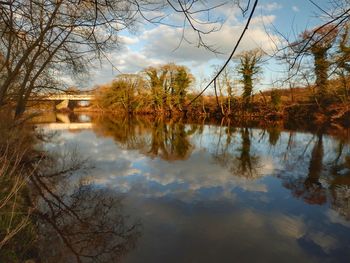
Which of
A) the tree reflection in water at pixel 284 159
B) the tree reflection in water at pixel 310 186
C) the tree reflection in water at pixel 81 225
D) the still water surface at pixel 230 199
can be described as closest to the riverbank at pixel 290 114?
the tree reflection in water at pixel 284 159

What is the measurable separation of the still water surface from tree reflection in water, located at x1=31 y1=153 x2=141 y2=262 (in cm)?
11

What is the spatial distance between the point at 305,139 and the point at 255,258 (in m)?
13.4

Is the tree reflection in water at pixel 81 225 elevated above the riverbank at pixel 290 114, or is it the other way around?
the riverbank at pixel 290 114

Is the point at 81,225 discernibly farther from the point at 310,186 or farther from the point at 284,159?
the point at 284,159

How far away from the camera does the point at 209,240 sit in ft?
17.4

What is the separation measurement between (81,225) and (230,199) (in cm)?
323

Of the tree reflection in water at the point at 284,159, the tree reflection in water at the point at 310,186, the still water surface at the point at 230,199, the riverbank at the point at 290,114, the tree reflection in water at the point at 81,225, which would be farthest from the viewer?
the riverbank at the point at 290,114

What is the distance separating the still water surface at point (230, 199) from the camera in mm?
4992

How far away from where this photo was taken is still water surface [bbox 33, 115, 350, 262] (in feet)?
16.4

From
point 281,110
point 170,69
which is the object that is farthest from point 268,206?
point 170,69

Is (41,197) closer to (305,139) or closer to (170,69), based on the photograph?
(305,139)

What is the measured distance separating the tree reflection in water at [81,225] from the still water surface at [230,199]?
11 cm

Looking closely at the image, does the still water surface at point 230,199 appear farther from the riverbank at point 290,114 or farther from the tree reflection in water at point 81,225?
the riverbank at point 290,114

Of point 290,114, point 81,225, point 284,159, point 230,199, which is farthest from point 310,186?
point 290,114
